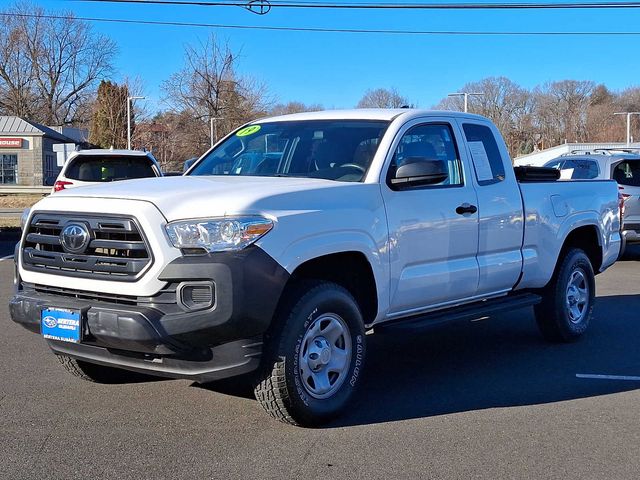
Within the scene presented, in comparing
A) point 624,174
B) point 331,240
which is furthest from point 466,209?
point 624,174

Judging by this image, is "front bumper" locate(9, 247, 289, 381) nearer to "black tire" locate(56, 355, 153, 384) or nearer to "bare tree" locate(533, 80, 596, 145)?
"black tire" locate(56, 355, 153, 384)

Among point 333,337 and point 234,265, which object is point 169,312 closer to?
point 234,265

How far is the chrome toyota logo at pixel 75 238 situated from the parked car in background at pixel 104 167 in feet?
25.1

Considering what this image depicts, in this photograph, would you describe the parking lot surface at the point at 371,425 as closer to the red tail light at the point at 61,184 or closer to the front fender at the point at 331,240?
the front fender at the point at 331,240

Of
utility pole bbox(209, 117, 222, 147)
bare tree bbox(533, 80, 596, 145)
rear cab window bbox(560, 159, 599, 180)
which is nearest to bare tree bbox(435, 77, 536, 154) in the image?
bare tree bbox(533, 80, 596, 145)

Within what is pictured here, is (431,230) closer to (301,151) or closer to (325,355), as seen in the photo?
(301,151)

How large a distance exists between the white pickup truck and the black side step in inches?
1.0

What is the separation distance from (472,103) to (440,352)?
6416 centimetres

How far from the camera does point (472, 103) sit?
2699 inches

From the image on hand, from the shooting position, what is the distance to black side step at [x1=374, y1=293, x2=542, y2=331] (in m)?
5.45

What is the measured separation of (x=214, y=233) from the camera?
4309 mm

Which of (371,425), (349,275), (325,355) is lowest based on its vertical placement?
(371,425)

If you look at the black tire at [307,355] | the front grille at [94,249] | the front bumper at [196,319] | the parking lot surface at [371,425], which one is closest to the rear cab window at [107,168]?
the parking lot surface at [371,425]

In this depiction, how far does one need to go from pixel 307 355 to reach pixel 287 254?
698 millimetres
